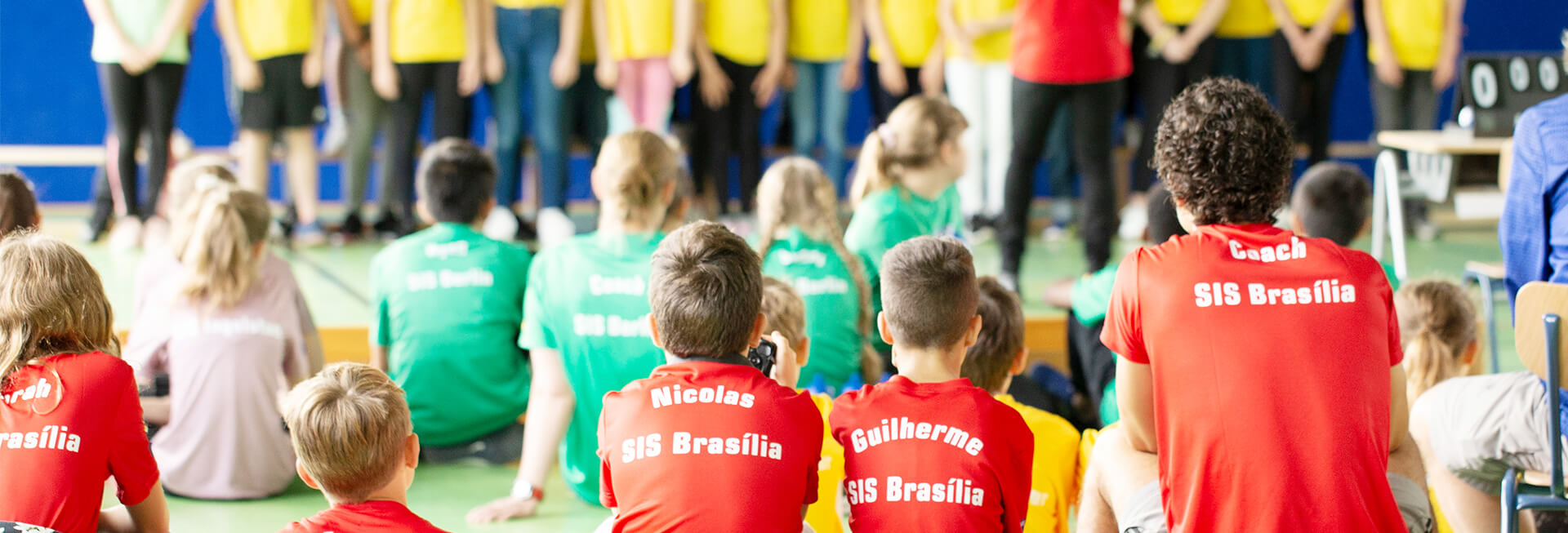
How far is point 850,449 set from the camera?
184 cm

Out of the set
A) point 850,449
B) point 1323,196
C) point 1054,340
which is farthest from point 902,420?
point 1054,340

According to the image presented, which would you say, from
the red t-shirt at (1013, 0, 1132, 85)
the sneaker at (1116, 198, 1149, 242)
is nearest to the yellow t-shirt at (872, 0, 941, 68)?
the sneaker at (1116, 198, 1149, 242)

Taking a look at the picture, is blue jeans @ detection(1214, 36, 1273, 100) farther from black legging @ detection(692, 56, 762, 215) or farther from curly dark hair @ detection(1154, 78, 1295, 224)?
curly dark hair @ detection(1154, 78, 1295, 224)

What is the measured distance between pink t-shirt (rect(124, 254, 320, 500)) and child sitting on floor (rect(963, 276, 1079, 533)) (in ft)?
5.20

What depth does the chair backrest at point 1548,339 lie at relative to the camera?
77.0 inches

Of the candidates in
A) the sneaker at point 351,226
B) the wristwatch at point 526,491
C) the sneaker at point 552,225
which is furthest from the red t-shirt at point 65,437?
the sneaker at point 351,226

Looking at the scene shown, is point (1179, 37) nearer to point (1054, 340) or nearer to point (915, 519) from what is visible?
point (1054, 340)

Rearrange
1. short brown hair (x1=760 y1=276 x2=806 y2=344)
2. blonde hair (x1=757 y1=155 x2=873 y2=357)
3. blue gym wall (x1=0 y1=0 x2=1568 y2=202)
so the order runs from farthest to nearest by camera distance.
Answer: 1. blue gym wall (x1=0 y1=0 x2=1568 y2=202)
2. blonde hair (x1=757 y1=155 x2=873 y2=357)
3. short brown hair (x1=760 y1=276 x2=806 y2=344)

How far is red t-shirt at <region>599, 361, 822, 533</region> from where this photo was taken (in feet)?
5.57

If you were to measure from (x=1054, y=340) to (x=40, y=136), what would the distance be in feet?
19.3

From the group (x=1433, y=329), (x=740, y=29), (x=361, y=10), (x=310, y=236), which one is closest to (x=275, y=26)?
(x=361, y=10)

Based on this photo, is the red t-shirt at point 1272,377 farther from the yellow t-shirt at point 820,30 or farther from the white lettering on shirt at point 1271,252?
the yellow t-shirt at point 820,30

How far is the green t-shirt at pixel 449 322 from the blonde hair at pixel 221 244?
0.33 meters

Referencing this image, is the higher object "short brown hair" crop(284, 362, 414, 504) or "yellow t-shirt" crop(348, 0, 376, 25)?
"yellow t-shirt" crop(348, 0, 376, 25)
